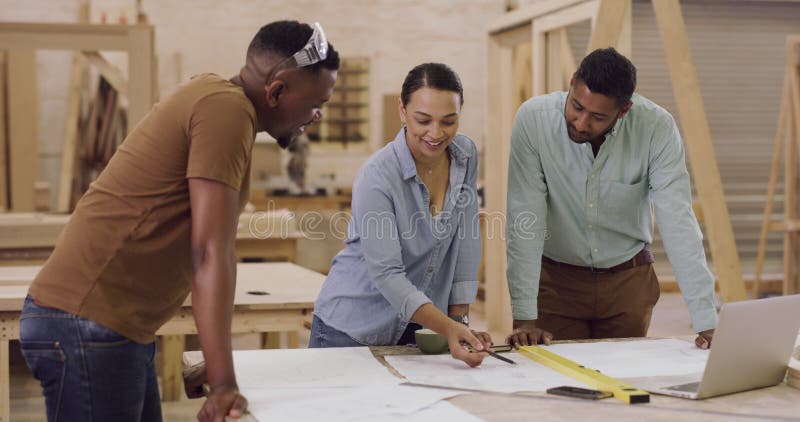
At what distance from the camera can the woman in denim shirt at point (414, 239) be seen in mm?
2289

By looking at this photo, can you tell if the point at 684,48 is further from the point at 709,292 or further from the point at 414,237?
the point at 414,237

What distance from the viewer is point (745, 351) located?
6.47 ft

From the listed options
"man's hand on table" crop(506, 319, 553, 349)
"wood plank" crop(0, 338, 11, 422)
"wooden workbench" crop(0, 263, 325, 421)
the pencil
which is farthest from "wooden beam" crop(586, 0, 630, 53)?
"wood plank" crop(0, 338, 11, 422)

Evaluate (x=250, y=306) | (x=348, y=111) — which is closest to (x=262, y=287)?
(x=250, y=306)

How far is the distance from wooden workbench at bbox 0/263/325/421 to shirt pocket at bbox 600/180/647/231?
4.42 ft

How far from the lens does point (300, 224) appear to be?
25.1 feet

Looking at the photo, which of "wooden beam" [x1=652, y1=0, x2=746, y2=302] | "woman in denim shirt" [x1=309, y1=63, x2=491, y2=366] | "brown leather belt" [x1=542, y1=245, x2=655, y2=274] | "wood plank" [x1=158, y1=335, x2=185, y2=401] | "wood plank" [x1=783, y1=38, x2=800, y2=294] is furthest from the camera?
"wood plank" [x1=783, y1=38, x2=800, y2=294]

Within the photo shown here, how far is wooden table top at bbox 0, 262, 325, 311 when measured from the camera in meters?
3.53

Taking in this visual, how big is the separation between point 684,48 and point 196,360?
2.65m

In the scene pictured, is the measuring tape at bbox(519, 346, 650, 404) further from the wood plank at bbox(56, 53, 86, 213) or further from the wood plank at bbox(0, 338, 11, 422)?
the wood plank at bbox(56, 53, 86, 213)

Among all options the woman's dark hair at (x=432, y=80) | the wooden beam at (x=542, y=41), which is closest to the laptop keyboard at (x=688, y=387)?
the woman's dark hair at (x=432, y=80)

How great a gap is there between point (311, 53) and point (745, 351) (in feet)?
3.68

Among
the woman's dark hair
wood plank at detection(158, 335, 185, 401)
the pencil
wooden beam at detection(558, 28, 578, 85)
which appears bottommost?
wood plank at detection(158, 335, 185, 401)

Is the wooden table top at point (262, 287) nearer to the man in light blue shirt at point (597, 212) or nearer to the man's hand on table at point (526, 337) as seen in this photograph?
the man in light blue shirt at point (597, 212)
